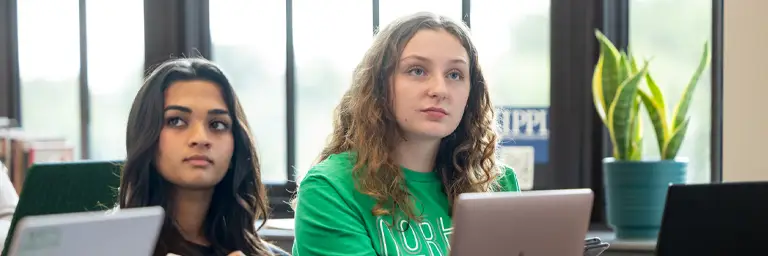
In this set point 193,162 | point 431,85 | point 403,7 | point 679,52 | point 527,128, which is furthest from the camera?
point 403,7

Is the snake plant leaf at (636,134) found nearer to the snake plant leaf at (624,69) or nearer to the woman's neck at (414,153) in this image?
the snake plant leaf at (624,69)

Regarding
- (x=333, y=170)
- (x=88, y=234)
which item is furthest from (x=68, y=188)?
(x=88, y=234)

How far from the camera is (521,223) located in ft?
4.52

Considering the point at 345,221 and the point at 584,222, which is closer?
the point at 584,222

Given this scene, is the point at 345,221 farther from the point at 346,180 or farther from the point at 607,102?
the point at 607,102

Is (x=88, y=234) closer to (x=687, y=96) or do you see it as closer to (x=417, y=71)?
(x=417, y=71)

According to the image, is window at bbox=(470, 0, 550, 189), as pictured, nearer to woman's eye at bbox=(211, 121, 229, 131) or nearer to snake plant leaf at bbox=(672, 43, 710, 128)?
snake plant leaf at bbox=(672, 43, 710, 128)

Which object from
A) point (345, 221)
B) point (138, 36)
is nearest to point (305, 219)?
point (345, 221)

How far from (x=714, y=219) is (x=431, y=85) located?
598mm

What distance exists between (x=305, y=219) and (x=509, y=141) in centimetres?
148

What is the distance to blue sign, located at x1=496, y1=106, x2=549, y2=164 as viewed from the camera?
125 inches

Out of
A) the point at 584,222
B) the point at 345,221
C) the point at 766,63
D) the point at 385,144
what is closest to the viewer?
the point at 584,222

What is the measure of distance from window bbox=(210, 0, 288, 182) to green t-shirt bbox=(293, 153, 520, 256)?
1589 mm

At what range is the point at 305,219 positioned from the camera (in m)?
1.82
